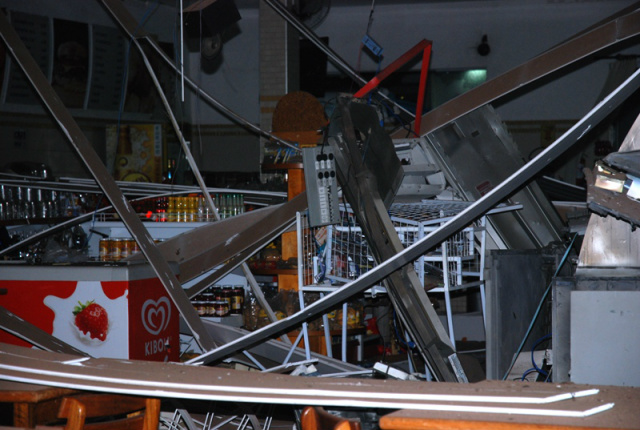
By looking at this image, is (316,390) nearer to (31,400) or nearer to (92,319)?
(31,400)

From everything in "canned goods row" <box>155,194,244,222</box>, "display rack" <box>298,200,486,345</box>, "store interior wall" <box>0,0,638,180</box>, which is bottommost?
"display rack" <box>298,200,486,345</box>

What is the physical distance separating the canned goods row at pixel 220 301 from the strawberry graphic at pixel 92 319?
119 centimetres

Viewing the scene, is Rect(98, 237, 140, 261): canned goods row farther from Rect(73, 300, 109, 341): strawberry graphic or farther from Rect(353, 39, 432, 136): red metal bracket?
Rect(353, 39, 432, 136): red metal bracket

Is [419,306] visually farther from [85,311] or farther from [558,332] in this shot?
[85,311]

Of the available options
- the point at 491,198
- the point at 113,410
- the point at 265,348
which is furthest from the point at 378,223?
the point at 113,410

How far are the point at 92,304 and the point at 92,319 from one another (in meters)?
0.07

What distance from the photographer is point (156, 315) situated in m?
3.48

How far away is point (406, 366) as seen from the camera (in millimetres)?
4309

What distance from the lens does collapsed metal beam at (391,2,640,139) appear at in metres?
3.64

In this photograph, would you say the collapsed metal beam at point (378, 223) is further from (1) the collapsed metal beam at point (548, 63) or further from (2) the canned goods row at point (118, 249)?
(2) the canned goods row at point (118, 249)

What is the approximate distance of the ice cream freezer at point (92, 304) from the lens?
3238 mm

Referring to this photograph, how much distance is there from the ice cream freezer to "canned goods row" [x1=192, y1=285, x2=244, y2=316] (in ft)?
3.12

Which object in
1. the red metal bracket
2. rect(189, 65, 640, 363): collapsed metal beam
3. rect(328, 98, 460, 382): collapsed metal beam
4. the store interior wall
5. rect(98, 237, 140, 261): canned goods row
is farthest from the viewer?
the store interior wall

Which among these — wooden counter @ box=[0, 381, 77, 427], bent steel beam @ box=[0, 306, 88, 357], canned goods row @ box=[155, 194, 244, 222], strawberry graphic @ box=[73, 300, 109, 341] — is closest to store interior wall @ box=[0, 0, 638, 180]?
canned goods row @ box=[155, 194, 244, 222]
